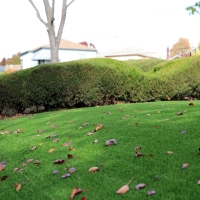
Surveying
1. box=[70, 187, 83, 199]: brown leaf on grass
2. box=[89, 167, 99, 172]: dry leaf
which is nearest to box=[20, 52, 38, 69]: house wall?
box=[89, 167, 99, 172]: dry leaf

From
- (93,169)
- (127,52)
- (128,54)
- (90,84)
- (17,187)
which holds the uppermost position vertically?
(127,52)

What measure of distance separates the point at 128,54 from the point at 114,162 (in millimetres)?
42161

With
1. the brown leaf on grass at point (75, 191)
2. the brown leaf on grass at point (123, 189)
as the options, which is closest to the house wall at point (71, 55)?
the brown leaf on grass at point (75, 191)

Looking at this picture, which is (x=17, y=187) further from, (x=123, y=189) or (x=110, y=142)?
(x=110, y=142)

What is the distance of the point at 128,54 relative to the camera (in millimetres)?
44094

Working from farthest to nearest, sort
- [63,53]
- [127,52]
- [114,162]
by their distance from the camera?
[127,52]
[63,53]
[114,162]

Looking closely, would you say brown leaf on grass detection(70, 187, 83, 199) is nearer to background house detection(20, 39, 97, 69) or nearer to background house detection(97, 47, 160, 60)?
background house detection(20, 39, 97, 69)

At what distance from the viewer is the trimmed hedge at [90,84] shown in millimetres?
9641

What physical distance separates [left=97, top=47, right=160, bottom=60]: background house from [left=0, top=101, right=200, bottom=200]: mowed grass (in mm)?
40484

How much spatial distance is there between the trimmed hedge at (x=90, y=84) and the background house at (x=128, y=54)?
34019 millimetres

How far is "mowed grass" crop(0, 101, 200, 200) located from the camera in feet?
7.42

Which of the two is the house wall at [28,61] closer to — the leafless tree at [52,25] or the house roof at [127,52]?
the house roof at [127,52]

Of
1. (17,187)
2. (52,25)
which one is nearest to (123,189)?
(17,187)

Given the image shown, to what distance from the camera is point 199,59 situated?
10.4 m
